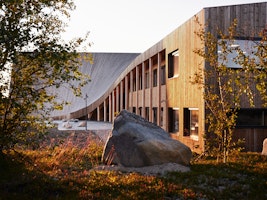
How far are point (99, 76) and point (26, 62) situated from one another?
33019 mm

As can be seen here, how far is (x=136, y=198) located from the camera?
5.64m

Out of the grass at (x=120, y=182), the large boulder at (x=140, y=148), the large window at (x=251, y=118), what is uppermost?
the large window at (x=251, y=118)

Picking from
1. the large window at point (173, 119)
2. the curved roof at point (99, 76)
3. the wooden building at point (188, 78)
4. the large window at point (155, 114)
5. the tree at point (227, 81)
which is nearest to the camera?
the tree at point (227, 81)

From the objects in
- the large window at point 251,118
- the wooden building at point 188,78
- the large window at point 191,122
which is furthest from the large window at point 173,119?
the large window at point 251,118

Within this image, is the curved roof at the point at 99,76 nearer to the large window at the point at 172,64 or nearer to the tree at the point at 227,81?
the large window at the point at 172,64

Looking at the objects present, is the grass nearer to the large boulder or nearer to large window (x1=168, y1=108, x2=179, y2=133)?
the large boulder

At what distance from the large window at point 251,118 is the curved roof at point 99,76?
23869 mm

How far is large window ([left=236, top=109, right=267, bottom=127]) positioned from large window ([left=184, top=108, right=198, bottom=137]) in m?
1.73

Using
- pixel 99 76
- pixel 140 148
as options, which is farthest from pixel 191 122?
pixel 99 76

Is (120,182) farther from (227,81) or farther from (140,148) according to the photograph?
(227,81)

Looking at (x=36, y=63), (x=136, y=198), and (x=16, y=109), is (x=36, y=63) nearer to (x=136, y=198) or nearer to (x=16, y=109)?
(x=16, y=109)

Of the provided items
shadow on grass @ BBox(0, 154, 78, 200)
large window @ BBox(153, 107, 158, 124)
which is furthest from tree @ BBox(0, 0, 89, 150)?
large window @ BBox(153, 107, 158, 124)

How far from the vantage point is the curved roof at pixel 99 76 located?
36938 mm

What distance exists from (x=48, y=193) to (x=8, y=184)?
1.02 meters
